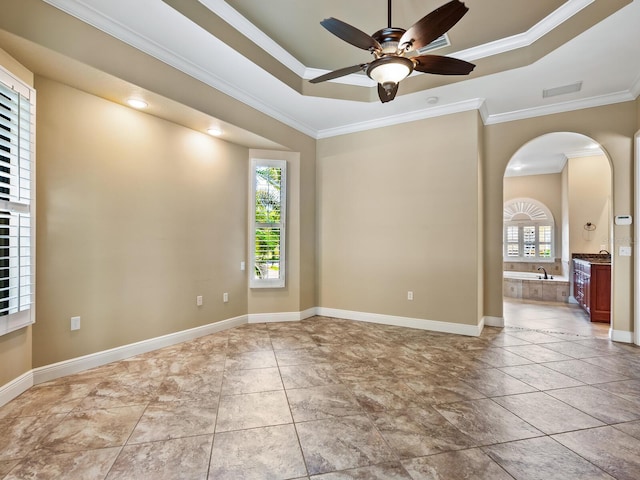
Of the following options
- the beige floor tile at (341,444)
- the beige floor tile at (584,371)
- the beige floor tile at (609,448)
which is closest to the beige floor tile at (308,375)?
the beige floor tile at (341,444)

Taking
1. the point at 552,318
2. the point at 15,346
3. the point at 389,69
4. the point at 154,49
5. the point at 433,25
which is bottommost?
the point at 552,318

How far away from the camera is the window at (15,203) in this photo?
2.32 metres

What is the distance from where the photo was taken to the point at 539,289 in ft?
23.3

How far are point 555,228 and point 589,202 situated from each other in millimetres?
1738

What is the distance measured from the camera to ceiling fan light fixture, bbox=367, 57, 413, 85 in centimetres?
232

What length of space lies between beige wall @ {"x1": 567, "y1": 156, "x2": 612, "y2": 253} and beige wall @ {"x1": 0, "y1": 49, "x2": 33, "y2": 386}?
29.5 feet

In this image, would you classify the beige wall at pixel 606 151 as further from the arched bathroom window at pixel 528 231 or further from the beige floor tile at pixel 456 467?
the arched bathroom window at pixel 528 231

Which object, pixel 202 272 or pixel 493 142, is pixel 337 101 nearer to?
pixel 493 142

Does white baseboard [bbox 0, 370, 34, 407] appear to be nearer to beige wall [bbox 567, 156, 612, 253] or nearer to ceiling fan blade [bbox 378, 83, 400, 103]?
ceiling fan blade [bbox 378, 83, 400, 103]

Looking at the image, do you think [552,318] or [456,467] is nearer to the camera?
[456,467]

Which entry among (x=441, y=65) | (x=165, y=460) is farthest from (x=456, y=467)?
(x=441, y=65)

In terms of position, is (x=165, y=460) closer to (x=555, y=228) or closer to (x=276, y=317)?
(x=276, y=317)

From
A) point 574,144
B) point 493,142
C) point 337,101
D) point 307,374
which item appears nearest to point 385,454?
point 307,374

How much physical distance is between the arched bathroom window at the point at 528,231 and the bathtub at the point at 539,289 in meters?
1.45
